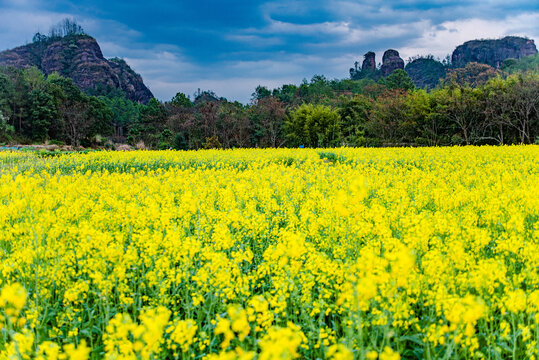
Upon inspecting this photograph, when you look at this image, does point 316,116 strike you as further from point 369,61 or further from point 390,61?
point 369,61

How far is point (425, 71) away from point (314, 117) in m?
96.2

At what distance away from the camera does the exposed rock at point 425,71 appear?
335 ft

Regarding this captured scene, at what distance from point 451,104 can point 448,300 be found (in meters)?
29.0

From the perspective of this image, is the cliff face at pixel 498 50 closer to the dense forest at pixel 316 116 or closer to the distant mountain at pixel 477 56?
the distant mountain at pixel 477 56

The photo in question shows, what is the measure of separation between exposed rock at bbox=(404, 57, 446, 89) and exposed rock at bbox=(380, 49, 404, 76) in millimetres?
7356

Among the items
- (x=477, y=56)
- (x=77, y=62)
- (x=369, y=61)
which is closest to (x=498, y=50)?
(x=477, y=56)

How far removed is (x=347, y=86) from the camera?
75.1 meters

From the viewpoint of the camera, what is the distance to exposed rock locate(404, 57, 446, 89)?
102m

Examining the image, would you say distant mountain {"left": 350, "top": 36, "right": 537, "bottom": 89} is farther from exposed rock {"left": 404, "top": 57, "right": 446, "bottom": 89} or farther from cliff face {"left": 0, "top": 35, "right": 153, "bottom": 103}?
cliff face {"left": 0, "top": 35, "right": 153, "bottom": 103}

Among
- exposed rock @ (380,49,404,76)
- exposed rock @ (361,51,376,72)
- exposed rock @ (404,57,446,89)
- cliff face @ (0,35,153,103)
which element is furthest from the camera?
exposed rock @ (361,51,376,72)

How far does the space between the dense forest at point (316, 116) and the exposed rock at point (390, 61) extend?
73.0m

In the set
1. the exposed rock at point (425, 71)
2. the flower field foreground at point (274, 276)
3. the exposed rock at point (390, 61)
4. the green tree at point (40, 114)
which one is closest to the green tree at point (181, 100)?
the green tree at point (40, 114)

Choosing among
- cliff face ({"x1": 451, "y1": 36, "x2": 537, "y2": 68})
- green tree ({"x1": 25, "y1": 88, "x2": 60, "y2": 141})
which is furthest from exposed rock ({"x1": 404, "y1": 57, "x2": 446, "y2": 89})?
green tree ({"x1": 25, "y1": 88, "x2": 60, "y2": 141})

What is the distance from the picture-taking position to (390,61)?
445 ft
